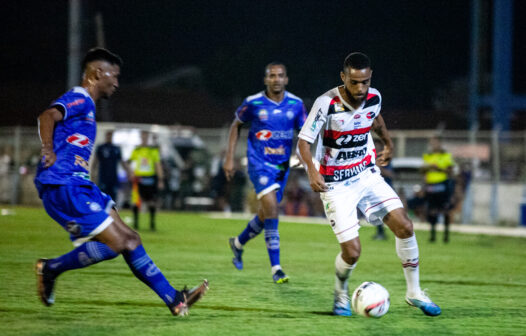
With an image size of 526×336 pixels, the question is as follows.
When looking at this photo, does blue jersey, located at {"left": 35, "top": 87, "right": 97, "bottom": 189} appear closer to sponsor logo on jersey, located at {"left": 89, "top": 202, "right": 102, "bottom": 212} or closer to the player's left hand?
sponsor logo on jersey, located at {"left": 89, "top": 202, "right": 102, "bottom": 212}

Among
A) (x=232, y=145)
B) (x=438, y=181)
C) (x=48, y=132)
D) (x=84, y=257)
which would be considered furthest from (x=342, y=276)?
(x=438, y=181)

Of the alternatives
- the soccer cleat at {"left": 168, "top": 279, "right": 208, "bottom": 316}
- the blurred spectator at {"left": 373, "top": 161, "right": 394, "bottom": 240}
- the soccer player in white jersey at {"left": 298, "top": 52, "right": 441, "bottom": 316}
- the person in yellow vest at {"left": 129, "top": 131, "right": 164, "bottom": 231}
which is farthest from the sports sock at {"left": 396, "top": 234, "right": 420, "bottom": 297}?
the person in yellow vest at {"left": 129, "top": 131, "right": 164, "bottom": 231}

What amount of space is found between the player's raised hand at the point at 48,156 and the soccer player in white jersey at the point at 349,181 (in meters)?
2.10

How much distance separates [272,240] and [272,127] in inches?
54.8

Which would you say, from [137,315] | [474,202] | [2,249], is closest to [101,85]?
[137,315]

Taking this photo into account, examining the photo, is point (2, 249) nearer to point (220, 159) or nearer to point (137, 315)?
point (137, 315)

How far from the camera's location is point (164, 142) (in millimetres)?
26688

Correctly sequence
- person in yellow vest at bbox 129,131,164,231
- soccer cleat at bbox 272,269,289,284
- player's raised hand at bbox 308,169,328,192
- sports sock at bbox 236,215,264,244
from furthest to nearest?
1. person in yellow vest at bbox 129,131,164,231
2. sports sock at bbox 236,215,264,244
3. soccer cleat at bbox 272,269,289,284
4. player's raised hand at bbox 308,169,328,192

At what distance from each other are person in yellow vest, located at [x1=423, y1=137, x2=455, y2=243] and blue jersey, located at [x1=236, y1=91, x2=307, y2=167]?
24.4 ft

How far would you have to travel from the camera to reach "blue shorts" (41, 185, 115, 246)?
229 inches

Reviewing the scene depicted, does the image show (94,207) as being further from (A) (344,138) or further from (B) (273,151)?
(B) (273,151)

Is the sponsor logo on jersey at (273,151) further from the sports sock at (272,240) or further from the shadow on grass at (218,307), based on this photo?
the shadow on grass at (218,307)

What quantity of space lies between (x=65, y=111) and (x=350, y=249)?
2.55m

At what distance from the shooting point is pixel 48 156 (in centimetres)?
560
